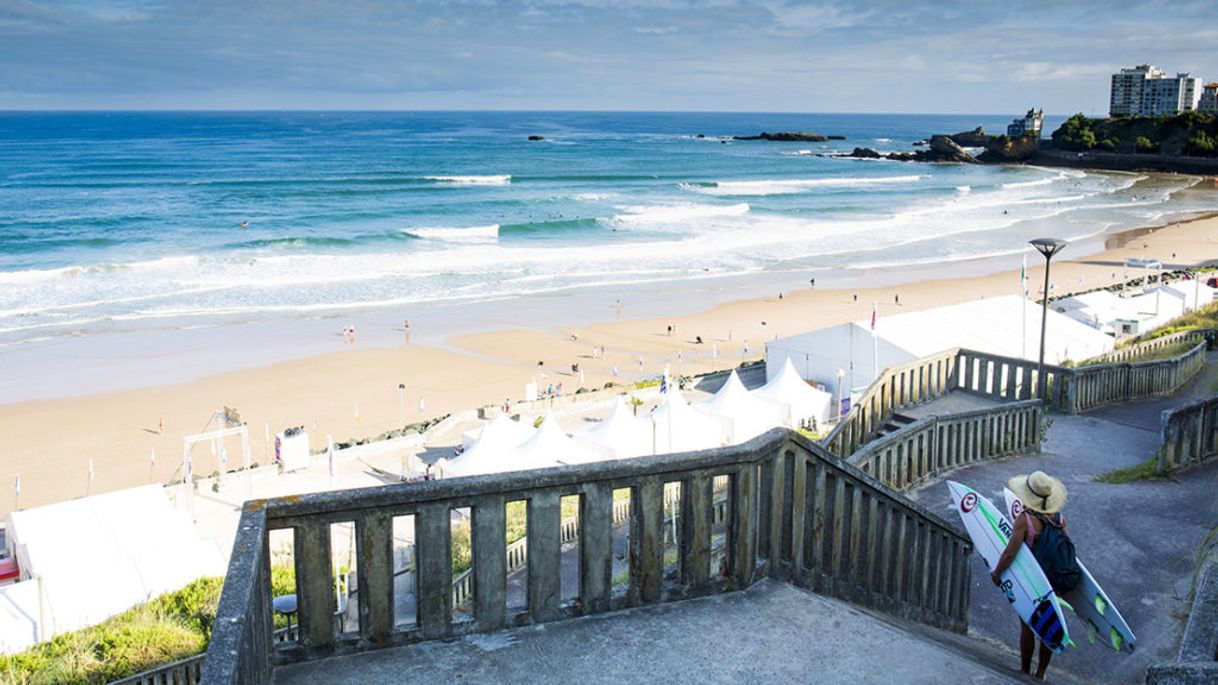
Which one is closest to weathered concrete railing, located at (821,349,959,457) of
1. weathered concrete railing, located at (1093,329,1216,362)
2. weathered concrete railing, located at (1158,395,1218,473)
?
weathered concrete railing, located at (1158,395,1218,473)

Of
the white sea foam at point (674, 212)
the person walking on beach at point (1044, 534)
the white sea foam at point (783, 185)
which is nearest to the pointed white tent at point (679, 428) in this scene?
the person walking on beach at point (1044, 534)

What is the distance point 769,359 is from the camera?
26.8 metres

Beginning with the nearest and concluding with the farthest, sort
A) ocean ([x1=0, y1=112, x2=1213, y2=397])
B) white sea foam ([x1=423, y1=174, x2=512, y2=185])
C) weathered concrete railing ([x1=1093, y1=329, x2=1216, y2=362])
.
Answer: weathered concrete railing ([x1=1093, y1=329, x2=1216, y2=362])
ocean ([x1=0, y1=112, x2=1213, y2=397])
white sea foam ([x1=423, y1=174, x2=512, y2=185])

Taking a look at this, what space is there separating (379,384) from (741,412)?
40.3 feet

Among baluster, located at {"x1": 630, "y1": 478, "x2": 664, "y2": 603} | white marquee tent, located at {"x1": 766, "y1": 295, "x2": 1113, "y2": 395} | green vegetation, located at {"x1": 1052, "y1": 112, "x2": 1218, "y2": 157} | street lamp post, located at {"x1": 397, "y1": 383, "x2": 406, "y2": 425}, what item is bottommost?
street lamp post, located at {"x1": 397, "y1": 383, "x2": 406, "y2": 425}

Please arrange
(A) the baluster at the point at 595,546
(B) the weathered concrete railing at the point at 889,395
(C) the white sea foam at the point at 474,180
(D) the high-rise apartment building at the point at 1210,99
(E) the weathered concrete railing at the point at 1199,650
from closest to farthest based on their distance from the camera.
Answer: (E) the weathered concrete railing at the point at 1199,650, (A) the baluster at the point at 595,546, (B) the weathered concrete railing at the point at 889,395, (C) the white sea foam at the point at 474,180, (D) the high-rise apartment building at the point at 1210,99

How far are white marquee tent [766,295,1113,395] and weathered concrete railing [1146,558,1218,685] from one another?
18356 mm

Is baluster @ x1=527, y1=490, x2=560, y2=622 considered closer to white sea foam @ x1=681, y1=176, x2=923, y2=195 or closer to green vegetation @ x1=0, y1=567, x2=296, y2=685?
green vegetation @ x1=0, y1=567, x2=296, y2=685

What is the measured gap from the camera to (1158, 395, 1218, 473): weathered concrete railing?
36.6 feet

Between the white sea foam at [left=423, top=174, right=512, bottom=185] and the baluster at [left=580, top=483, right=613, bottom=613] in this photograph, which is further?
the white sea foam at [left=423, top=174, right=512, bottom=185]

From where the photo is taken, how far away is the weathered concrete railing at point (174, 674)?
9547 millimetres

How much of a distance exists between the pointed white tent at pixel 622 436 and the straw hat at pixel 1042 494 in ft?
47.7

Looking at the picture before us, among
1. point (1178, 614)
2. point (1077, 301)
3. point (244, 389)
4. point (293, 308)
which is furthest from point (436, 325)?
point (1178, 614)

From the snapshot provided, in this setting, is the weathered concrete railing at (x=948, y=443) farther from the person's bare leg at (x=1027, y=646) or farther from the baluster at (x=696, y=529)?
the baluster at (x=696, y=529)
